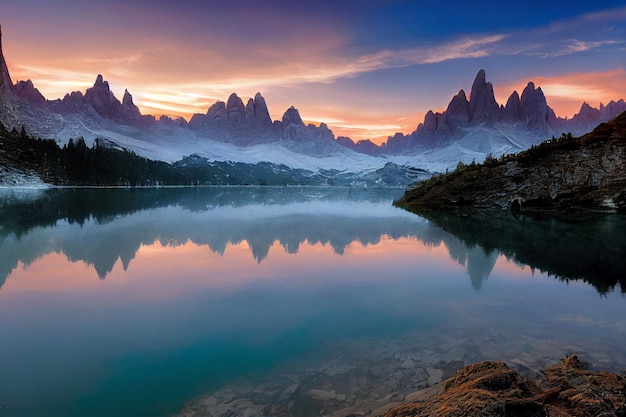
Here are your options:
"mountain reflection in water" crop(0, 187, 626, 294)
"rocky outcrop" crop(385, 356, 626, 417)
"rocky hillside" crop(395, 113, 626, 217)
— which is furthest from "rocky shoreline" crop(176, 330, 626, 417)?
"rocky hillside" crop(395, 113, 626, 217)

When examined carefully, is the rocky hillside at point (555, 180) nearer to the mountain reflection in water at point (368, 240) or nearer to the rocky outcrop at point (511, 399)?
the mountain reflection in water at point (368, 240)

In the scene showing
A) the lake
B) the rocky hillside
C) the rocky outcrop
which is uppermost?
the rocky hillside

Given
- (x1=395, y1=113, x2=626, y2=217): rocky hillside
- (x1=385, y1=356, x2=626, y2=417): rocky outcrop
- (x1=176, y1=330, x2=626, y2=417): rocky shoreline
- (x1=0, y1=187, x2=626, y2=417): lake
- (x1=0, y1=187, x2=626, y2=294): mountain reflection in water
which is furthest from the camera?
(x1=395, y1=113, x2=626, y2=217): rocky hillside

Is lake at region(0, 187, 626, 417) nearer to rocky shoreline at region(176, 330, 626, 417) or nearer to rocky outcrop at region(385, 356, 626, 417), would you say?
rocky shoreline at region(176, 330, 626, 417)

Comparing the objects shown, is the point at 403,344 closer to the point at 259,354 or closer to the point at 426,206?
the point at 259,354

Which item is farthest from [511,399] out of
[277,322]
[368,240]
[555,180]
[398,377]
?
[555,180]

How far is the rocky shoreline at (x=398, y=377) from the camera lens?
8.49m

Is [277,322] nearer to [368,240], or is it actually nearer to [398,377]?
[398,377]

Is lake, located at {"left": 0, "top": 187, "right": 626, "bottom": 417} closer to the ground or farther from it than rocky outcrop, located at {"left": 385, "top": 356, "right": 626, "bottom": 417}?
closer to the ground

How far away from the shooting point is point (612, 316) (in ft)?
50.7

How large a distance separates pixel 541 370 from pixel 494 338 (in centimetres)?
259

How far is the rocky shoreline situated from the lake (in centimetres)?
6

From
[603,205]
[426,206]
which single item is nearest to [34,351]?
[603,205]

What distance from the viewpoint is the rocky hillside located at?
60.5 meters
